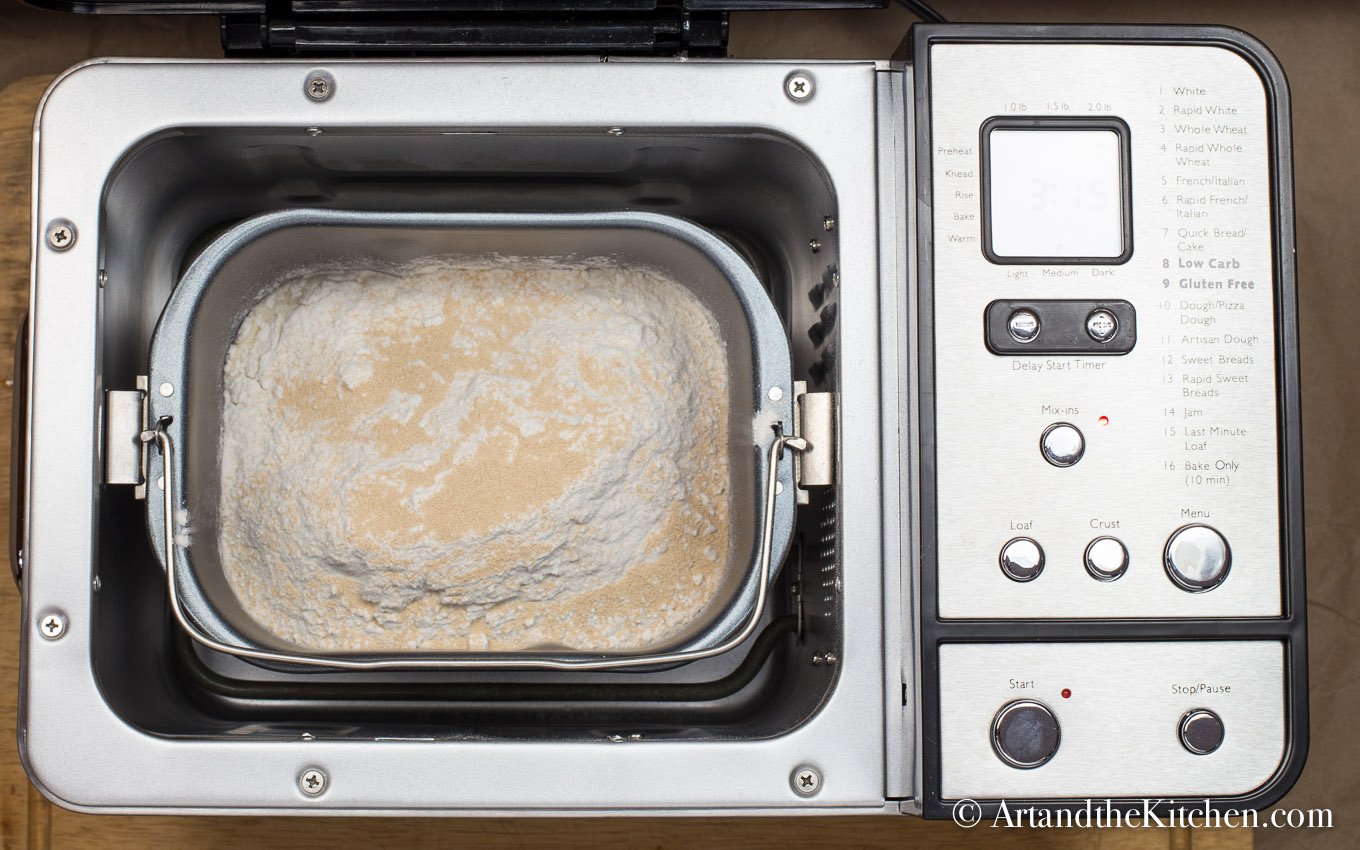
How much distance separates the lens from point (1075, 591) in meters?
0.53

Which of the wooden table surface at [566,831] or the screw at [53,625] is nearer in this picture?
the screw at [53,625]

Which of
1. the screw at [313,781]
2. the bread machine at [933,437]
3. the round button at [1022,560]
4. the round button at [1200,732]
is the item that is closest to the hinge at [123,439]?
the bread machine at [933,437]

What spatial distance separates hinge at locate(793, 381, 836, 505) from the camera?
22.4 inches

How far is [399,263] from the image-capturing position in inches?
25.0

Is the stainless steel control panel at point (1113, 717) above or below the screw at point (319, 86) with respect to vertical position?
below

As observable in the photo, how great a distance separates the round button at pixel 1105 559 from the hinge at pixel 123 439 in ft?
1.75

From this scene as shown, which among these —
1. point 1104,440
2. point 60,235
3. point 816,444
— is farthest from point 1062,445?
point 60,235

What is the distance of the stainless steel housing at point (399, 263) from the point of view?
564 millimetres

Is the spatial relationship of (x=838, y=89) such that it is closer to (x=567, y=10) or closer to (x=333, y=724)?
(x=567, y=10)

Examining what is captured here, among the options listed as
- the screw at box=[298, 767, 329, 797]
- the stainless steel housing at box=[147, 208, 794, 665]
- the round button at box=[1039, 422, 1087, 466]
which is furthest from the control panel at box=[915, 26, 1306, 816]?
the screw at box=[298, 767, 329, 797]

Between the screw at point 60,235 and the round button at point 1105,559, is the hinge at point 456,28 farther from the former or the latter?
the round button at point 1105,559

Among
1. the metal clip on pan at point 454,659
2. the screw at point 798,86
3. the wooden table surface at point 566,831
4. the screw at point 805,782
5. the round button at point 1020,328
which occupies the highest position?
the screw at point 798,86

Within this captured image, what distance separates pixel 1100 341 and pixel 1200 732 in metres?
0.22

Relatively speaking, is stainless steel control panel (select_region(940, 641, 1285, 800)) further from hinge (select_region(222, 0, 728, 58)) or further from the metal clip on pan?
hinge (select_region(222, 0, 728, 58))
